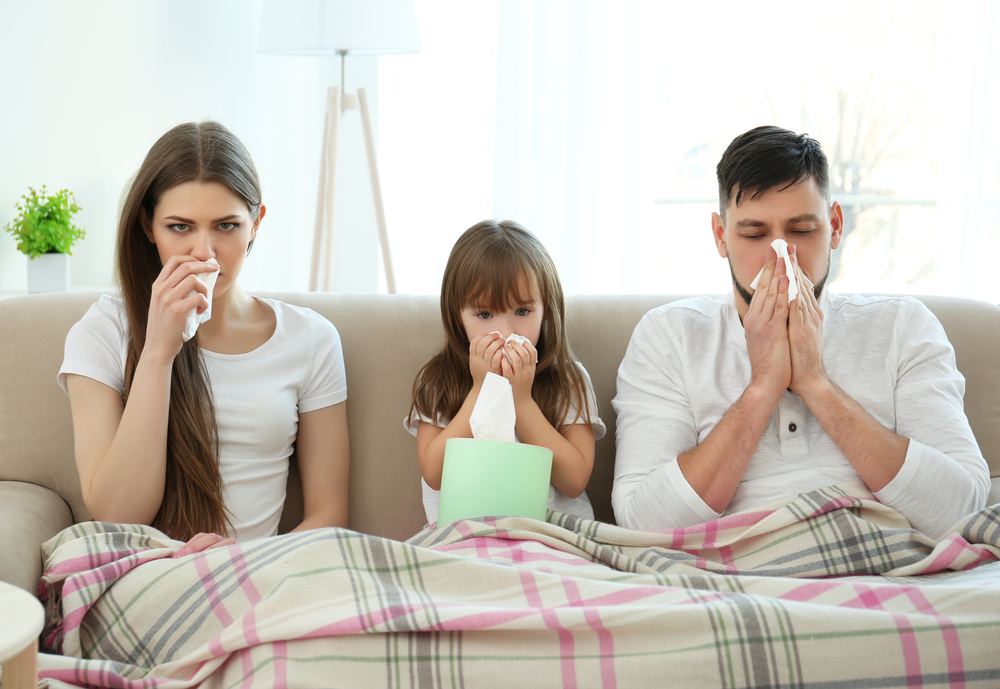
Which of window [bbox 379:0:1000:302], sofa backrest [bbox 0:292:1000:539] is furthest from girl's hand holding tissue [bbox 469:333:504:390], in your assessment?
window [bbox 379:0:1000:302]

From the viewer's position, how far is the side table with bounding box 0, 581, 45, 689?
0.68m

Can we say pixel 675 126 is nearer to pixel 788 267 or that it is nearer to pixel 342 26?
pixel 342 26

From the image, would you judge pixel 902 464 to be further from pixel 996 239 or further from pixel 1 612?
pixel 996 239

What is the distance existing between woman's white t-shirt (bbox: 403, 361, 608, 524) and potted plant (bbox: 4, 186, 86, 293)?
2.97ft

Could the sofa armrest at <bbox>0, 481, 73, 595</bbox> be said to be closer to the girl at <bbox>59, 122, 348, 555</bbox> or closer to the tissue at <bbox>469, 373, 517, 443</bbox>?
the girl at <bbox>59, 122, 348, 555</bbox>

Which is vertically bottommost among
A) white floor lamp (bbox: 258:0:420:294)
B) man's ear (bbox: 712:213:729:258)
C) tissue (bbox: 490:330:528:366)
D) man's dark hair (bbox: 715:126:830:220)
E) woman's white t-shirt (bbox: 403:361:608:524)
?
woman's white t-shirt (bbox: 403:361:608:524)

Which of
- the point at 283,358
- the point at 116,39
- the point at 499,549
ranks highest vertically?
the point at 116,39

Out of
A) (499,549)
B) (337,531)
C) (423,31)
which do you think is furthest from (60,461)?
(423,31)

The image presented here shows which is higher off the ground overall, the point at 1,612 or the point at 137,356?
the point at 137,356

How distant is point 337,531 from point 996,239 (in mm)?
2703

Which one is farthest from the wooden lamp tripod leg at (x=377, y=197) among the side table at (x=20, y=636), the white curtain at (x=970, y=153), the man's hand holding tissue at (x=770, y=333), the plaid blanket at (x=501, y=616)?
the white curtain at (x=970, y=153)

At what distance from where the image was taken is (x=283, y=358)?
1.40 m

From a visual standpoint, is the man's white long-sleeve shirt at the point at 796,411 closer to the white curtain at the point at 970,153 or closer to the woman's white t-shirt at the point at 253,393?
the woman's white t-shirt at the point at 253,393

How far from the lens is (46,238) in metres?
1.73
